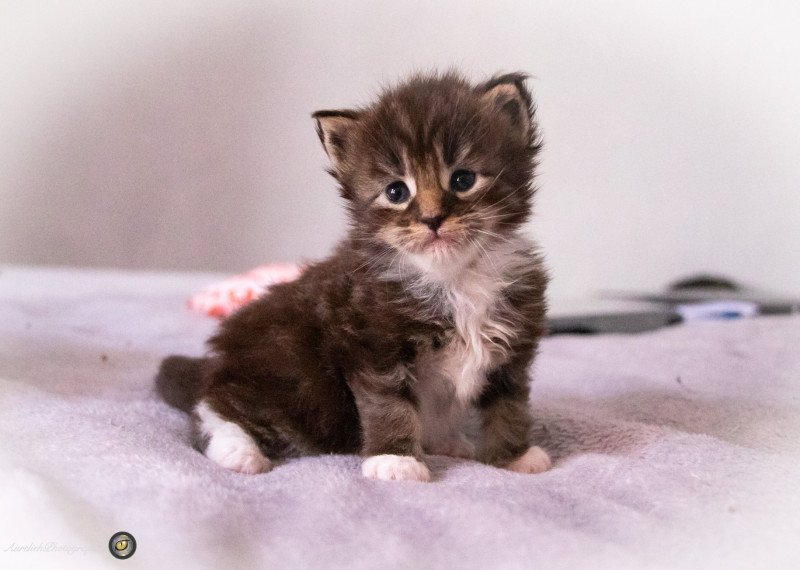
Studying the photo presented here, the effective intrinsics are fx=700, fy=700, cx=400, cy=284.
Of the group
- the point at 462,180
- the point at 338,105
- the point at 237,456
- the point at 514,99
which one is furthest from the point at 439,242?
the point at 338,105

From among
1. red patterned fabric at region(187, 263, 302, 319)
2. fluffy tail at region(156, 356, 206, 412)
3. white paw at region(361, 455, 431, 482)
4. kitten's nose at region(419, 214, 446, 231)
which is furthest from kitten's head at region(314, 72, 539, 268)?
red patterned fabric at region(187, 263, 302, 319)

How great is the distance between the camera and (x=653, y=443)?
1.37m

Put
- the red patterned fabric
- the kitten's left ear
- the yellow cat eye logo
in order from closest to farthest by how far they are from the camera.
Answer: the yellow cat eye logo, the kitten's left ear, the red patterned fabric

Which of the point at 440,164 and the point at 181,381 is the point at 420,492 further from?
the point at 181,381

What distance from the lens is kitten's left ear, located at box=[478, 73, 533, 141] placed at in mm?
1449

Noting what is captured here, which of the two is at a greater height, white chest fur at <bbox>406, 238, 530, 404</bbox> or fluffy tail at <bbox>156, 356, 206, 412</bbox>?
Answer: white chest fur at <bbox>406, 238, 530, 404</bbox>

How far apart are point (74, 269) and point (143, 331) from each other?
1.14m

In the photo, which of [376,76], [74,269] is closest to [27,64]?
[74,269]

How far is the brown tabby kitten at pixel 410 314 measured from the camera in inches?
52.4

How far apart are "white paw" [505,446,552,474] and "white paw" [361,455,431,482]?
201mm

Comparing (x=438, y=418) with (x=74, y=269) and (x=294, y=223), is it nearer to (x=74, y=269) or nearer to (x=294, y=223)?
(x=294, y=223)

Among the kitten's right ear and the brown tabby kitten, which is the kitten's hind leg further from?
the kitten's right ear

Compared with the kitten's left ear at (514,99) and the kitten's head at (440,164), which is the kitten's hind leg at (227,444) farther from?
the kitten's left ear at (514,99)

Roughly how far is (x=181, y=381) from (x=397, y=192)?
71cm
